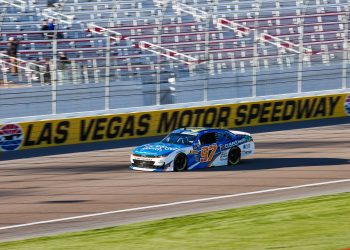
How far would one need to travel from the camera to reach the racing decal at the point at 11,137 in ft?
75.1

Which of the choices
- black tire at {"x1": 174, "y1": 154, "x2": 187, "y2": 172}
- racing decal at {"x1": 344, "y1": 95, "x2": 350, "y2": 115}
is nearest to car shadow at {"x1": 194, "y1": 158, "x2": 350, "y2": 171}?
black tire at {"x1": 174, "y1": 154, "x2": 187, "y2": 172}

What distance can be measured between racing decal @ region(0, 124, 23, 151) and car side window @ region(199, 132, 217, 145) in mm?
5296

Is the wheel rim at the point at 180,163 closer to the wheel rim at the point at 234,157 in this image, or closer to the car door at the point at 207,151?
the car door at the point at 207,151

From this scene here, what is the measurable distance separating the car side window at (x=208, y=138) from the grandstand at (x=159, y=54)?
461 centimetres

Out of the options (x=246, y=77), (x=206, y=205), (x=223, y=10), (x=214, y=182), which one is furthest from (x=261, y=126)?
(x=206, y=205)

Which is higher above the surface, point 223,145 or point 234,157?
point 223,145

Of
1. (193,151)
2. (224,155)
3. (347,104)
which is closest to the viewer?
(193,151)

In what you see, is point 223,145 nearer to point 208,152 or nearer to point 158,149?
point 208,152

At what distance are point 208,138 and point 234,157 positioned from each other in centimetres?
87

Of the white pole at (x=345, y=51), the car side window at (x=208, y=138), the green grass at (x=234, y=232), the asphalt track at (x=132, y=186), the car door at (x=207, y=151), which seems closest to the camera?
the green grass at (x=234, y=232)

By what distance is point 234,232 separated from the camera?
1330 cm

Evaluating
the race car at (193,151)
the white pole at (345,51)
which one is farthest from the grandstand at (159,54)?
the race car at (193,151)

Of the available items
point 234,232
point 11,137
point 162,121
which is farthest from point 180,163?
point 234,232

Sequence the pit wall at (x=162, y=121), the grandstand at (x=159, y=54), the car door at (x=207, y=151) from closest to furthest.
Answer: the car door at (x=207, y=151) → the pit wall at (x=162, y=121) → the grandstand at (x=159, y=54)
